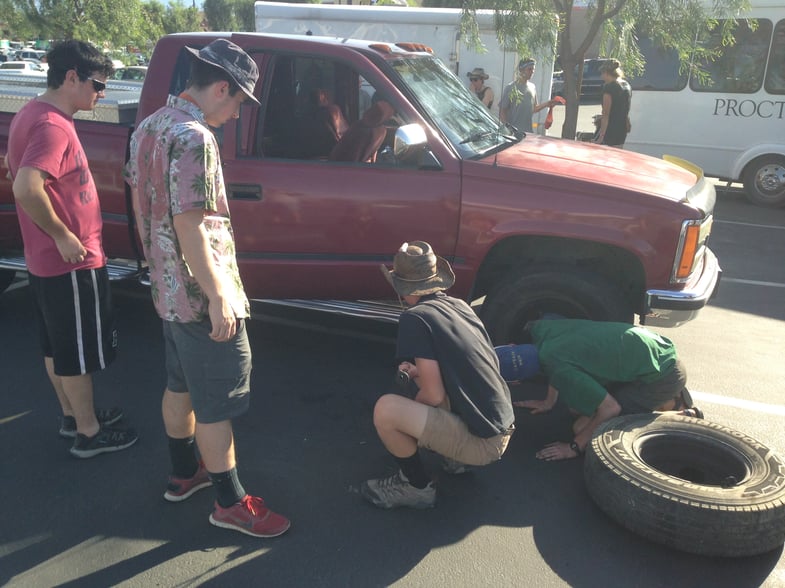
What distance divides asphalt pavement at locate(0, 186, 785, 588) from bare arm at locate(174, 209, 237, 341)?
3.44ft

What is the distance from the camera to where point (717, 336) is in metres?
5.43

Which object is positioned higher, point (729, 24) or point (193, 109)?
point (729, 24)

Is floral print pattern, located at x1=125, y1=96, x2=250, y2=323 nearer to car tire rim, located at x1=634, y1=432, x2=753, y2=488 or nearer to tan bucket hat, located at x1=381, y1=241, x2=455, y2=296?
tan bucket hat, located at x1=381, y1=241, x2=455, y2=296

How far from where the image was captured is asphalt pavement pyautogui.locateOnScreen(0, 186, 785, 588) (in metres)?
2.85

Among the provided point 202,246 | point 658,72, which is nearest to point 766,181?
point 658,72

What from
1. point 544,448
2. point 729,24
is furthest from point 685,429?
point 729,24

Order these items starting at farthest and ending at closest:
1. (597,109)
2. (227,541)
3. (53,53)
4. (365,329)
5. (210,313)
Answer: (597,109) → (365,329) → (53,53) → (227,541) → (210,313)

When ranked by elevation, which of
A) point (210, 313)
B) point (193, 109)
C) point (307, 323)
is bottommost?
point (307, 323)

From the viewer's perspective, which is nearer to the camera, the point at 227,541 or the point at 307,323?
the point at 227,541

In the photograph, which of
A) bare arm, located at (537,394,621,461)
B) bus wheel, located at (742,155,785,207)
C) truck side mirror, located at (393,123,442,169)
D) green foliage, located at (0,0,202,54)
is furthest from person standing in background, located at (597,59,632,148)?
green foliage, located at (0,0,202,54)

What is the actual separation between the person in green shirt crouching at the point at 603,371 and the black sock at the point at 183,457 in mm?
1727

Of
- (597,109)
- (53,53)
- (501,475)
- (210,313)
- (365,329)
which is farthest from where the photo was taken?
(597,109)

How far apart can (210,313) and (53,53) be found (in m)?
1.62

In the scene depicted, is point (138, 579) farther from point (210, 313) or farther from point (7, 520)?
point (210, 313)
